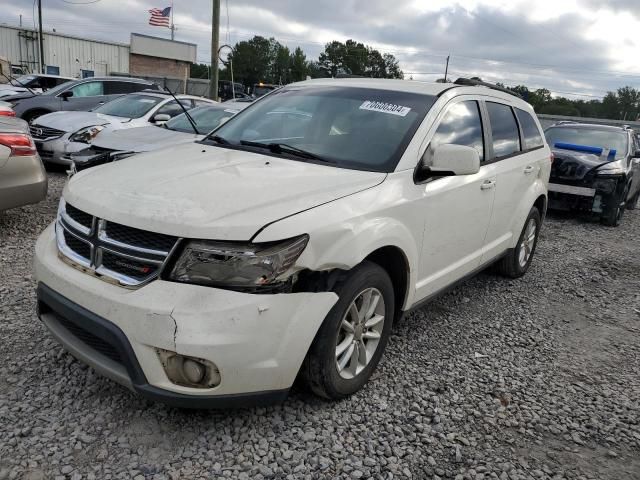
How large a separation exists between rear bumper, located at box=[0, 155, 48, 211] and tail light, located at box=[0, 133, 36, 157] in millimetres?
49

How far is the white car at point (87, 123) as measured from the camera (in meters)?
8.16

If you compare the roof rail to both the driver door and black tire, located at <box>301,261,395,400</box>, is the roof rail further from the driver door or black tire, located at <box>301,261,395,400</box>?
black tire, located at <box>301,261,395,400</box>

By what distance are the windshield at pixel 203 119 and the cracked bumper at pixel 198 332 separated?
514 centimetres

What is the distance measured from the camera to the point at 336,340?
2580 mm

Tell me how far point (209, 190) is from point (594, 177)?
7865 millimetres

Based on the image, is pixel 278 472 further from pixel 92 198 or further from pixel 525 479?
pixel 92 198

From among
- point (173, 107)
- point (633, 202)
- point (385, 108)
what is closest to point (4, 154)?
point (385, 108)

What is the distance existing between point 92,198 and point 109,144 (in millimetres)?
4281

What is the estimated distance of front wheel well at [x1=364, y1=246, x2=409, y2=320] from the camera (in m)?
2.93

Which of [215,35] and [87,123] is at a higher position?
[215,35]

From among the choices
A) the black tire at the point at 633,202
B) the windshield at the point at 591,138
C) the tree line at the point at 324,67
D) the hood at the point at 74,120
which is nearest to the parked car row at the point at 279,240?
the hood at the point at 74,120

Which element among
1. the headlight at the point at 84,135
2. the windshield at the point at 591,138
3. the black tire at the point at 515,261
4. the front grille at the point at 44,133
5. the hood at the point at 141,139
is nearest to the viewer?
the black tire at the point at 515,261

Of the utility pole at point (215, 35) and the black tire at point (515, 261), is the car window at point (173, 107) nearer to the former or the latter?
the black tire at point (515, 261)

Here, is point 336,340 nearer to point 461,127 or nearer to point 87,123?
point 461,127
